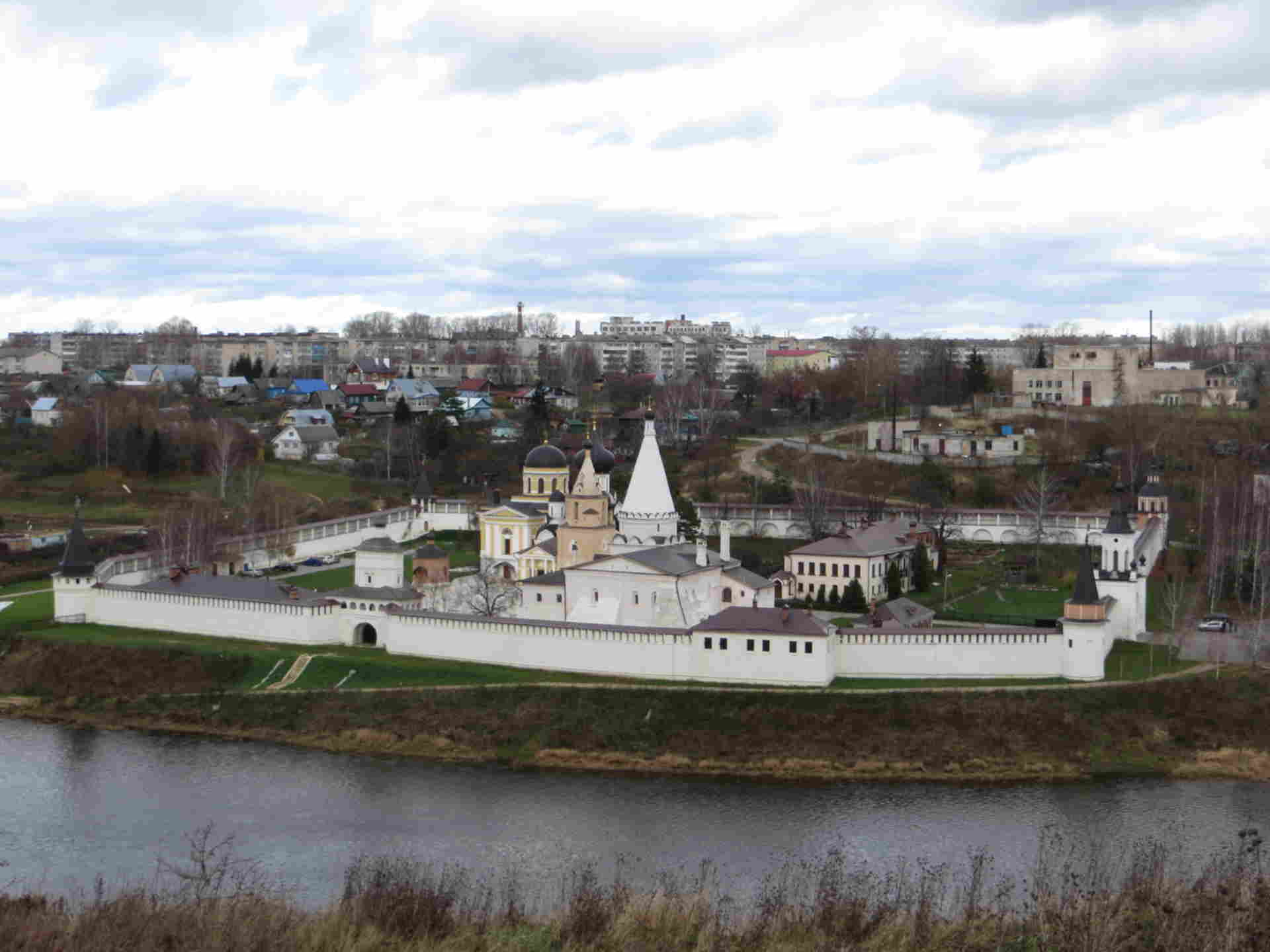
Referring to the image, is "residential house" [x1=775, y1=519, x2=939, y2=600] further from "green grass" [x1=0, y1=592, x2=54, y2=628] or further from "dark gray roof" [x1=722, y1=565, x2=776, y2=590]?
"green grass" [x1=0, y1=592, x2=54, y2=628]

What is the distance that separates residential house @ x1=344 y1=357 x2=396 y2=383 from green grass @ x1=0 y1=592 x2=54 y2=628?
125 feet

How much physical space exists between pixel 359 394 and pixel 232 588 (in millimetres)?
37479

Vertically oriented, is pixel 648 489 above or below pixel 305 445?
below

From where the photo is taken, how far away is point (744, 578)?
95.3ft

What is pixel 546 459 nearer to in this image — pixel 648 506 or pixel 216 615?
pixel 648 506

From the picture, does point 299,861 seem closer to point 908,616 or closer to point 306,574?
point 908,616

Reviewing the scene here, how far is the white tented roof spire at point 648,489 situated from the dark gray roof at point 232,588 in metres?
5.85

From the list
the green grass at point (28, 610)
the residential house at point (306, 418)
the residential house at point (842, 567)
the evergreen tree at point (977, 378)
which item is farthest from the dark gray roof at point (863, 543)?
the residential house at point (306, 418)

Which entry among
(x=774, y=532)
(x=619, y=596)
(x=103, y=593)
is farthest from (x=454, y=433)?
(x=619, y=596)

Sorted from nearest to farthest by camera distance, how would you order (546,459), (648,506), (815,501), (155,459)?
(648,506) < (546,459) < (815,501) < (155,459)

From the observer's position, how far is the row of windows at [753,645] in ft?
83.6

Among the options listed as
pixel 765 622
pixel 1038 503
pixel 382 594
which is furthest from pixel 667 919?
pixel 1038 503

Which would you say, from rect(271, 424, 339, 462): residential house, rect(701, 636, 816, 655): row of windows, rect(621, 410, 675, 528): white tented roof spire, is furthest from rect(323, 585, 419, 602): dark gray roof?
rect(271, 424, 339, 462): residential house

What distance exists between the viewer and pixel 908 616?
28062mm
